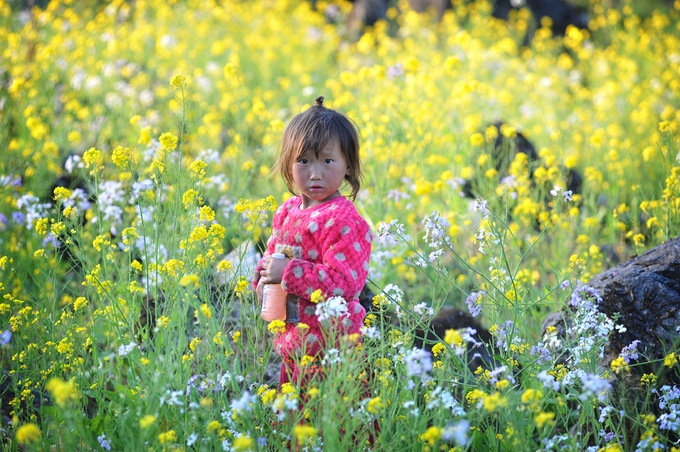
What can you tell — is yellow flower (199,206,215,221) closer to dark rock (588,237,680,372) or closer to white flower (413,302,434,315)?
white flower (413,302,434,315)

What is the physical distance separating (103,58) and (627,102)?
6.01 meters

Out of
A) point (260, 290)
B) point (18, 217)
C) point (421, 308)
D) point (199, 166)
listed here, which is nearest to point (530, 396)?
point (421, 308)

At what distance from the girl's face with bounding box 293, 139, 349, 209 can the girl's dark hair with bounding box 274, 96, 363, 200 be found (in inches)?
0.7

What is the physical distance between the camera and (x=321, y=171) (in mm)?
2266

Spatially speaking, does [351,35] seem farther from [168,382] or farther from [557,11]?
[168,382]

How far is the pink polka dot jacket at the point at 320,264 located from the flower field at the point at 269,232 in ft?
0.34

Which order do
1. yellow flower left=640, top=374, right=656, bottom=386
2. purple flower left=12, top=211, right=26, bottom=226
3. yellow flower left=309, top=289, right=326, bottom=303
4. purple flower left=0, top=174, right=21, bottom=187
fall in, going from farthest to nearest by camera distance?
purple flower left=0, top=174, right=21, bottom=187, purple flower left=12, top=211, right=26, bottom=226, yellow flower left=640, top=374, right=656, bottom=386, yellow flower left=309, top=289, right=326, bottom=303

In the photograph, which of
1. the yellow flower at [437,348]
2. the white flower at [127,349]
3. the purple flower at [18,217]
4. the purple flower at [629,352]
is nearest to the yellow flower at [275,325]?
the white flower at [127,349]

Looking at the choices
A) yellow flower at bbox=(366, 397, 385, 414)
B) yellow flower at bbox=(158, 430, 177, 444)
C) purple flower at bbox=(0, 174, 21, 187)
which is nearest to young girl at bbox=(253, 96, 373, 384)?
yellow flower at bbox=(366, 397, 385, 414)

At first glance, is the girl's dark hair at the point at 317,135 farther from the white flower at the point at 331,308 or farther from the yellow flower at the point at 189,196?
the white flower at the point at 331,308

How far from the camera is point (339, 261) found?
2127mm

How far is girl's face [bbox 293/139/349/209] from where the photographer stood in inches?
89.3

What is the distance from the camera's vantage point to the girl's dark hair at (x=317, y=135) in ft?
7.39

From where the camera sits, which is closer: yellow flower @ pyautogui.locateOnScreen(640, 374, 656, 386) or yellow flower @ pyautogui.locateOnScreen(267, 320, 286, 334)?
yellow flower @ pyautogui.locateOnScreen(267, 320, 286, 334)
